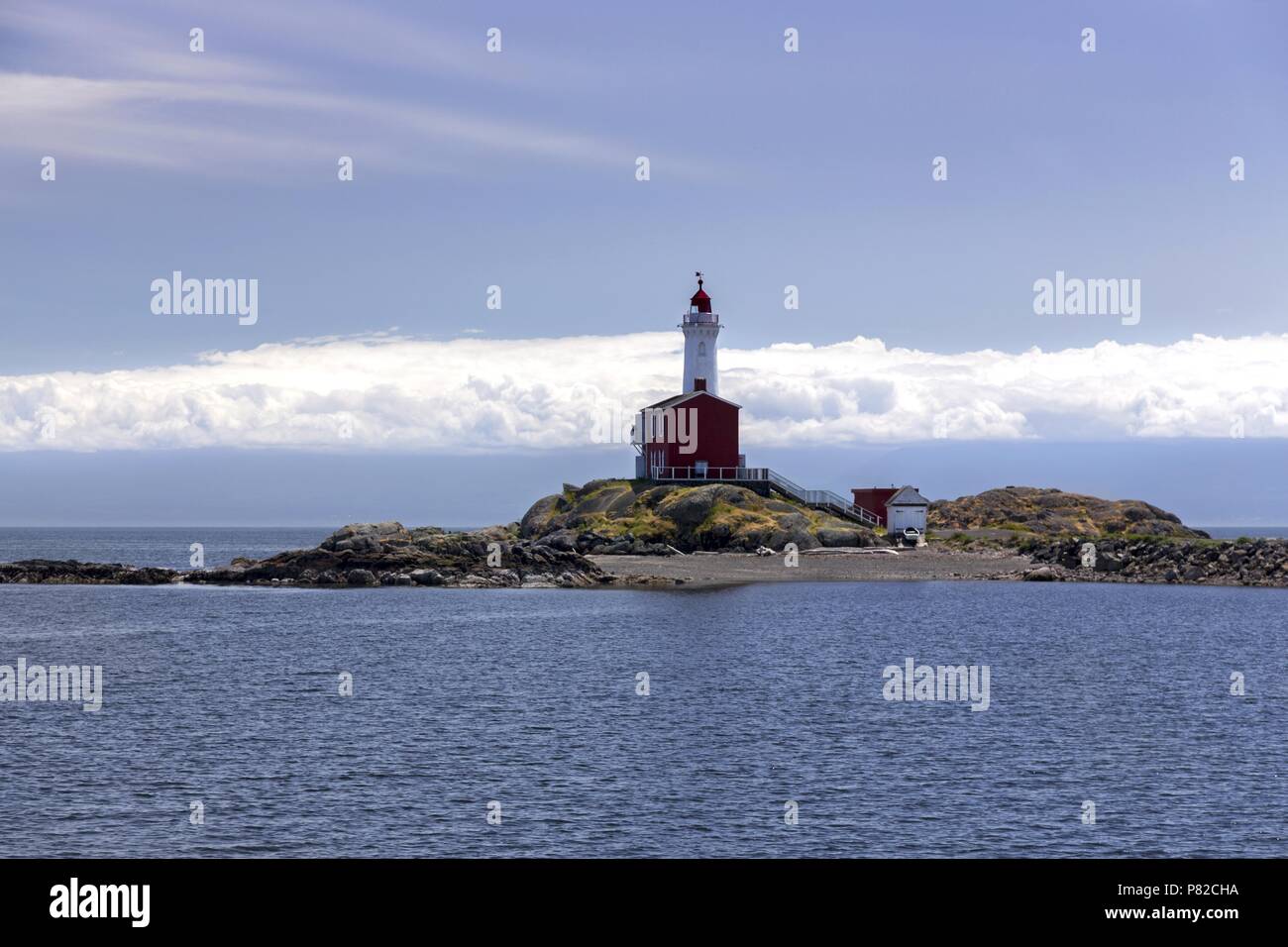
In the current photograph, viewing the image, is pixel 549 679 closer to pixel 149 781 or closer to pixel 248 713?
pixel 248 713

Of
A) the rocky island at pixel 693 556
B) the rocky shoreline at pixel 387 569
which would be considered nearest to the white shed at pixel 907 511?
the rocky island at pixel 693 556

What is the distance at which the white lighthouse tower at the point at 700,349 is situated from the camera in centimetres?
10512

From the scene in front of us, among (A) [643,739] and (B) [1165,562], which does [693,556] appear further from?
(A) [643,739]

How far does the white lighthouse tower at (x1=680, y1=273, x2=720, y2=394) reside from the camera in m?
105

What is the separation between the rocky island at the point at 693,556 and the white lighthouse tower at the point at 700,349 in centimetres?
991

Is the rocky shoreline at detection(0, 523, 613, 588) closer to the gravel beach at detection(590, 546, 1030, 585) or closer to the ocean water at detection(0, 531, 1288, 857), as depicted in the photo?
the gravel beach at detection(590, 546, 1030, 585)

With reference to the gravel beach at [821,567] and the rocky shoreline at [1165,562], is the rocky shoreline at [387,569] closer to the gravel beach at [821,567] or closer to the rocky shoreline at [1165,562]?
the gravel beach at [821,567]

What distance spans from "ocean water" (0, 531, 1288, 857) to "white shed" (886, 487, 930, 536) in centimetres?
3453

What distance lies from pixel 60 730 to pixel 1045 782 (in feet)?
88.8

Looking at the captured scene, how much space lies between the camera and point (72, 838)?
23875 millimetres

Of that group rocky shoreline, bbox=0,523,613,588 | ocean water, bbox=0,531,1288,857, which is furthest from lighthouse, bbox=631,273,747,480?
ocean water, bbox=0,531,1288,857

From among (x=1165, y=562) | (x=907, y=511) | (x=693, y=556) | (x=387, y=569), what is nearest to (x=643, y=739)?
(x=387, y=569)

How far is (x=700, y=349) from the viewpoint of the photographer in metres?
105
